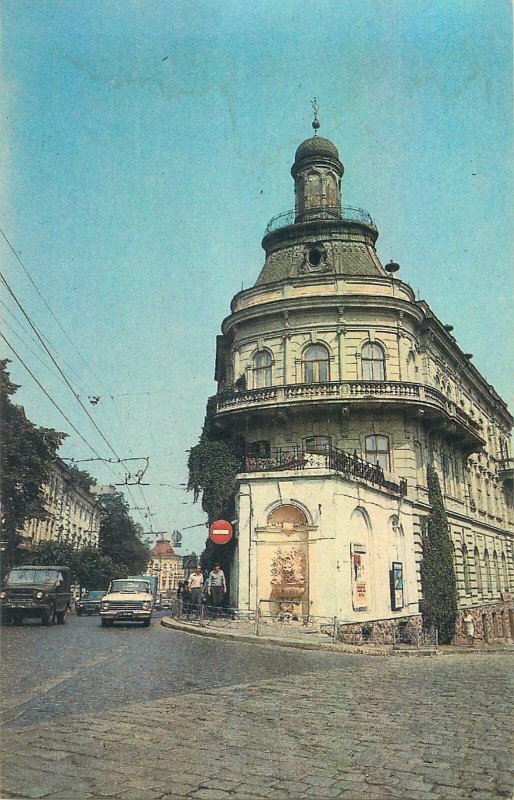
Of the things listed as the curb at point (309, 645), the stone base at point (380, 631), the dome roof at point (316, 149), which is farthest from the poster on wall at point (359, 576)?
the dome roof at point (316, 149)

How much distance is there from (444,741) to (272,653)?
8818 mm

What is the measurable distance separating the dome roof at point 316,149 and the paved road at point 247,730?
3316 centimetres

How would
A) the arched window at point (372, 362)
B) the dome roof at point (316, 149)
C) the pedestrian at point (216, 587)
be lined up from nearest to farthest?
the pedestrian at point (216, 587) < the arched window at point (372, 362) < the dome roof at point (316, 149)

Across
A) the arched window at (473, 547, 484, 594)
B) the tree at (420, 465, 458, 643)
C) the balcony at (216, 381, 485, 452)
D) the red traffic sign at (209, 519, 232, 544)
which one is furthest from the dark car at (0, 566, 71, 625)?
the arched window at (473, 547, 484, 594)

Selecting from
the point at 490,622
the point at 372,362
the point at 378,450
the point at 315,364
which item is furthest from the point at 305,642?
the point at 490,622

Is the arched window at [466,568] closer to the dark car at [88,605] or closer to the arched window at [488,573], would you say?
the arched window at [488,573]

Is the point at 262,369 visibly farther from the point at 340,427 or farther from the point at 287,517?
the point at 287,517

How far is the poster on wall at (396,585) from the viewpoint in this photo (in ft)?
88.5

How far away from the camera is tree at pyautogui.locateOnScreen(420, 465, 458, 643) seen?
31359 millimetres

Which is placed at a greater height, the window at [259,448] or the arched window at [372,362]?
the arched window at [372,362]

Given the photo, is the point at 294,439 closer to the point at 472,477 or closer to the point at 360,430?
the point at 360,430

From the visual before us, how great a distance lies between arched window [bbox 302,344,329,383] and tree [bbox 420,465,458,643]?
7.47 meters

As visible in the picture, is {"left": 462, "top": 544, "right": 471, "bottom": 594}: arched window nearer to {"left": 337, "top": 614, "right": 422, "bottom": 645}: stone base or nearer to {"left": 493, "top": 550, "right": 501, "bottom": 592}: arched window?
{"left": 493, "top": 550, "right": 501, "bottom": 592}: arched window

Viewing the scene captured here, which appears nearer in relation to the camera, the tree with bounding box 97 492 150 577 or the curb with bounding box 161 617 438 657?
the curb with bounding box 161 617 438 657
